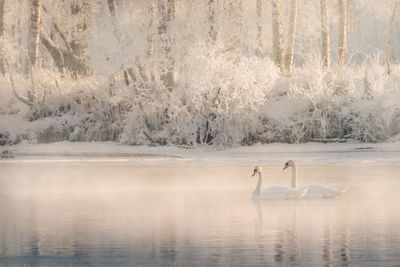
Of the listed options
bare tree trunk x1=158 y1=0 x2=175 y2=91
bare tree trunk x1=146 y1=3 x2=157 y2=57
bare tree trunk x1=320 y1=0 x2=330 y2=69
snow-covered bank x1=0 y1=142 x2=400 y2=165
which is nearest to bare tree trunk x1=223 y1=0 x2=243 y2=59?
bare tree trunk x1=158 y1=0 x2=175 y2=91

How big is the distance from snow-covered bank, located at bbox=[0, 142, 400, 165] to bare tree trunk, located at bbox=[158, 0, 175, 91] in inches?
120

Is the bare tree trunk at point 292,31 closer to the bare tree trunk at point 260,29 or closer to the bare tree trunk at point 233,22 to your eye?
the bare tree trunk at point 260,29

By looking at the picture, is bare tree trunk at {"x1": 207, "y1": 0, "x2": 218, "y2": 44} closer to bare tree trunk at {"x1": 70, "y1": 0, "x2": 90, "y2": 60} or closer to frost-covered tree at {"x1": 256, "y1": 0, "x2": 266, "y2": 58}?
bare tree trunk at {"x1": 70, "y1": 0, "x2": 90, "y2": 60}

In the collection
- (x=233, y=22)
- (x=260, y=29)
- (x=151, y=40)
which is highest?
(x=260, y=29)

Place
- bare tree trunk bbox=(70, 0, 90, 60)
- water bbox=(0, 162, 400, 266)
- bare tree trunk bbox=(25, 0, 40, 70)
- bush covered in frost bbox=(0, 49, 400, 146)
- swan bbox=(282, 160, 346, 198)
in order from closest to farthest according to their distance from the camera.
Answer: water bbox=(0, 162, 400, 266), swan bbox=(282, 160, 346, 198), bush covered in frost bbox=(0, 49, 400, 146), bare tree trunk bbox=(25, 0, 40, 70), bare tree trunk bbox=(70, 0, 90, 60)

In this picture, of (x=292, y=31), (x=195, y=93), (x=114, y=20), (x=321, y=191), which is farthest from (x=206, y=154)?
(x=321, y=191)

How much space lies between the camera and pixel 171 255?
10.6 meters

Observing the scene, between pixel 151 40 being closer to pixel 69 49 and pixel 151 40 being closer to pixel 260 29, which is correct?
pixel 69 49

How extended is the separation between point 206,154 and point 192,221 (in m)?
17.1

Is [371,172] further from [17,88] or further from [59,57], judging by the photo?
[59,57]

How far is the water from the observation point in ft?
34.7

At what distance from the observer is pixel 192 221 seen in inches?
548

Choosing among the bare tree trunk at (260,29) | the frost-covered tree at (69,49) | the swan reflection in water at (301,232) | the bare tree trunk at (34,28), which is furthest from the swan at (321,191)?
the bare tree trunk at (260,29)

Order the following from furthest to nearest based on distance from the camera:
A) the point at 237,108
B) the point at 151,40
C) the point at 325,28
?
the point at 325,28 < the point at 151,40 < the point at 237,108
